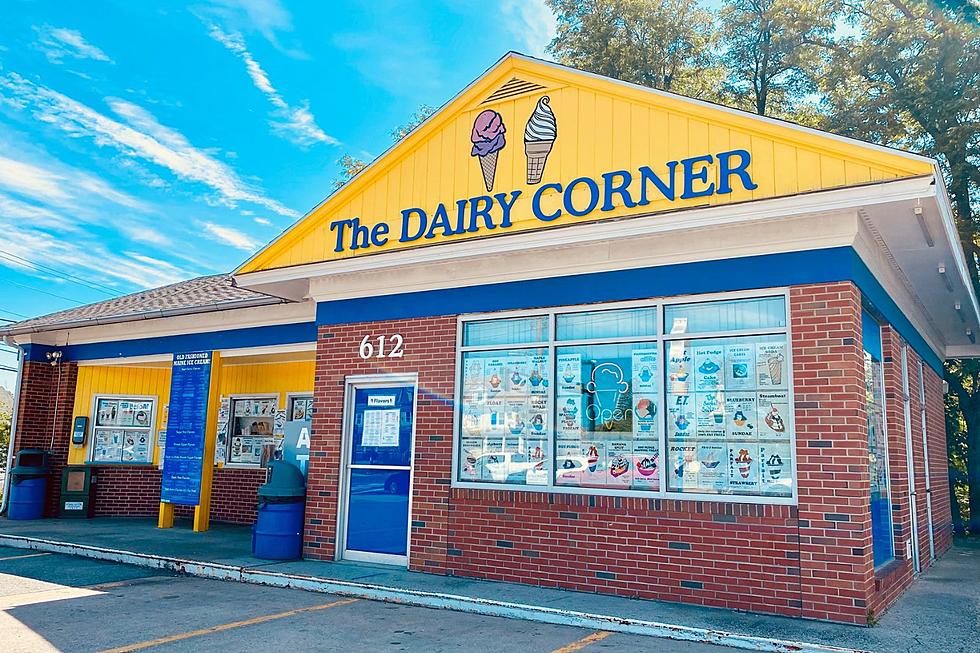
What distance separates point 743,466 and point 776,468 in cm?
32

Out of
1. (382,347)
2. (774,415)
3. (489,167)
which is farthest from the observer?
(382,347)

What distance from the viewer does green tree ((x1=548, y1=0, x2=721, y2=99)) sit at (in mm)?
24703

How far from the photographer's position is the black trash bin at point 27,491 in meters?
15.0

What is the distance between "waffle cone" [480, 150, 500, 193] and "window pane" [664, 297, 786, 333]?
8.88ft

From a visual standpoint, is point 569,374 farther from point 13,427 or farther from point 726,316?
point 13,427

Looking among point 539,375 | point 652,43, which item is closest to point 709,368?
point 539,375

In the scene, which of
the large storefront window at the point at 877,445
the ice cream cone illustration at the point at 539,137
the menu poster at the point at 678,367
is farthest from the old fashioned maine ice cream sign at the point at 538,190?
the large storefront window at the point at 877,445

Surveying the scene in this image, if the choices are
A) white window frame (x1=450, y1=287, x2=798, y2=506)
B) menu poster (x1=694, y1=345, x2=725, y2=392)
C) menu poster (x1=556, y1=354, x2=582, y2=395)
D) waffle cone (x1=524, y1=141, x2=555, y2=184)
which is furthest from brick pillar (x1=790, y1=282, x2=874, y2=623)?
waffle cone (x1=524, y1=141, x2=555, y2=184)

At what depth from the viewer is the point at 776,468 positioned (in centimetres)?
757

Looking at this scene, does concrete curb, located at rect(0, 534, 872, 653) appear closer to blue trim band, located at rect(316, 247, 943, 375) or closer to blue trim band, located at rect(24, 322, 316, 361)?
blue trim band, located at rect(316, 247, 943, 375)

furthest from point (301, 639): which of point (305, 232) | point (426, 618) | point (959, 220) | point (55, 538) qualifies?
point (959, 220)

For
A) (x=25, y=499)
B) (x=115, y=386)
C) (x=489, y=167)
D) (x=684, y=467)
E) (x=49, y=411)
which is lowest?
(x=25, y=499)

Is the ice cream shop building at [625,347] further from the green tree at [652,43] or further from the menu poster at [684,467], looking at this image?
the green tree at [652,43]

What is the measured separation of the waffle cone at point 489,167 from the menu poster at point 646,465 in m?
3.58
